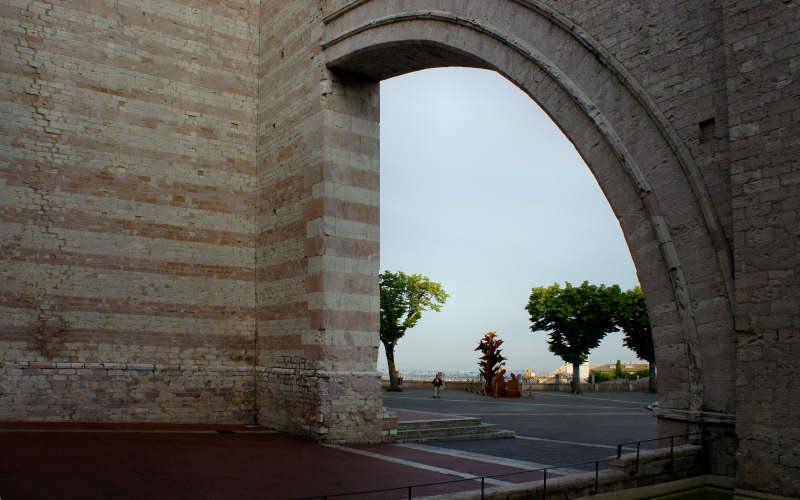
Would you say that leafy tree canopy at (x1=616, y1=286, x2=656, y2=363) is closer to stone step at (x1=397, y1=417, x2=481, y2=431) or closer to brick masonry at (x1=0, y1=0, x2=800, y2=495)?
stone step at (x1=397, y1=417, x2=481, y2=431)

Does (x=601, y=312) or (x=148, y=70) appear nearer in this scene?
(x=148, y=70)

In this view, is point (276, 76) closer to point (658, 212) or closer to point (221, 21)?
point (221, 21)

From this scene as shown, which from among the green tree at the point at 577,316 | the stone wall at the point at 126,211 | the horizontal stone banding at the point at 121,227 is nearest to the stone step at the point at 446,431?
the stone wall at the point at 126,211

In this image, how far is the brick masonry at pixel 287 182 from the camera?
717cm

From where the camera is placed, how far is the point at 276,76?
45.0 ft

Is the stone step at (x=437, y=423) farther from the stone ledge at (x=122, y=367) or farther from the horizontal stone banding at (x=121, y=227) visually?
the horizontal stone banding at (x=121, y=227)

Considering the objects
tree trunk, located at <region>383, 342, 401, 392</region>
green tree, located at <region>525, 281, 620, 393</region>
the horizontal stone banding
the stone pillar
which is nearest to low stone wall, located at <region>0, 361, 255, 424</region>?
the stone pillar

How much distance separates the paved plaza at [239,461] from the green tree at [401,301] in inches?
686

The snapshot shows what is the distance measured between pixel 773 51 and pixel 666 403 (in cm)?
403

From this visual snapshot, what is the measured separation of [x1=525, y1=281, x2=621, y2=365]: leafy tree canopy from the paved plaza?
2160cm

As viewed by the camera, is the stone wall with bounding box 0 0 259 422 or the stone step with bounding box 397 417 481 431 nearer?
the stone wall with bounding box 0 0 259 422

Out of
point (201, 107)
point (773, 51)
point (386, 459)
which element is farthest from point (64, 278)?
point (773, 51)

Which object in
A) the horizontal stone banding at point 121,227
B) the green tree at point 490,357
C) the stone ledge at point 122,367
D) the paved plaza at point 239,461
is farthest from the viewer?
the green tree at point 490,357

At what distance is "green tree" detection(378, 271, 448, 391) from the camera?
30.9 m
